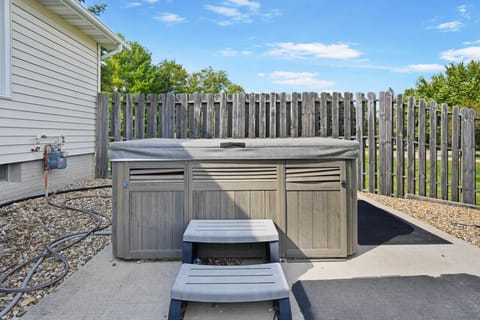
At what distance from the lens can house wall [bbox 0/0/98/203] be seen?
468 cm

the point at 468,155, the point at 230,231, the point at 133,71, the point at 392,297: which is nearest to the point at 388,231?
the point at 392,297

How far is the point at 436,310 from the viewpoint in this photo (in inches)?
74.7

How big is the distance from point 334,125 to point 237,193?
3.91m

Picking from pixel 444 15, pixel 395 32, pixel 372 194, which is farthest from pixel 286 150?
pixel 444 15

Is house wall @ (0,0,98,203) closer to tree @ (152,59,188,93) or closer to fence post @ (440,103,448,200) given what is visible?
fence post @ (440,103,448,200)

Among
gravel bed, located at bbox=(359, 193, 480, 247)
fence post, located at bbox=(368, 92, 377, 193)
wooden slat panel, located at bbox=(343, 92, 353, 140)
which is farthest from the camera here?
wooden slat panel, located at bbox=(343, 92, 353, 140)

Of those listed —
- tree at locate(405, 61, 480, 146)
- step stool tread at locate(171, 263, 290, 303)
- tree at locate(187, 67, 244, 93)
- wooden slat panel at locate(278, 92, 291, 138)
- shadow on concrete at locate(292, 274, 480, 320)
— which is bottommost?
shadow on concrete at locate(292, 274, 480, 320)

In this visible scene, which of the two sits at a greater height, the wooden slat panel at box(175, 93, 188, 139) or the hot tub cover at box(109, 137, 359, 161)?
the wooden slat panel at box(175, 93, 188, 139)

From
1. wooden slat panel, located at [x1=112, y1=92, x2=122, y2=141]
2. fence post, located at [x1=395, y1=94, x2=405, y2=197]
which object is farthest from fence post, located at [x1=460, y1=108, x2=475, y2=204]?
wooden slat panel, located at [x1=112, y1=92, x2=122, y2=141]

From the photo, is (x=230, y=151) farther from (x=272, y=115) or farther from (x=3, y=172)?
(x=3, y=172)

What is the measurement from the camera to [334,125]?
19.9 feet

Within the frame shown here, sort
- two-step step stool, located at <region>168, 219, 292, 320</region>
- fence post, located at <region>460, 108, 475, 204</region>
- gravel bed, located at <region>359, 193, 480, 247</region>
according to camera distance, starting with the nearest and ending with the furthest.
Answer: two-step step stool, located at <region>168, 219, 292, 320</region>, gravel bed, located at <region>359, 193, 480, 247</region>, fence post, located at <region>460, 108, 475, 204</region>

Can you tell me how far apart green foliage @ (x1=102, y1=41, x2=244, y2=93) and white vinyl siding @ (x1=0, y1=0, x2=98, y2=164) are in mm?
16995

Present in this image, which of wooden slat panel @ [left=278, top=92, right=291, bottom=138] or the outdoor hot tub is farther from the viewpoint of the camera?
wooden slat panel @ [left=278, top=92, right=291, bottom=138]
